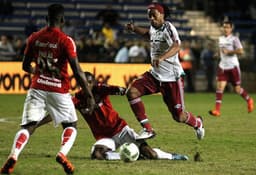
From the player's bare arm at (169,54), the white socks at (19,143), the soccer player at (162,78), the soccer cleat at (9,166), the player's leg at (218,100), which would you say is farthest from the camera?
the player's leg at (218,100)

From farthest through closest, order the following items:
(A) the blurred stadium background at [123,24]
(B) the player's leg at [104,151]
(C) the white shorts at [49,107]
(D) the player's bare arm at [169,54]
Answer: (A) the blurred stadium background at [123,24] → (D) the player's bare arm at [169,54] → (B) the player's leg at [104,151] → (C) the white shorts at [49,107]

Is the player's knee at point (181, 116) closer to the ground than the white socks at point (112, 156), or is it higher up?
higher up

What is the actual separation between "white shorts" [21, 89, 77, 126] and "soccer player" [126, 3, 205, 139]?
2.72m

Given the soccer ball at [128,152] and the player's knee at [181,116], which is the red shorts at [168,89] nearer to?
the player's knee at [181,116]

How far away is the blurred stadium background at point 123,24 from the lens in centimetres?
A: 2945

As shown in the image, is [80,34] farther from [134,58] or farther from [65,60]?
[65,60]

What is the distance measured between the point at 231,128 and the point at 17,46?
14.2 meters

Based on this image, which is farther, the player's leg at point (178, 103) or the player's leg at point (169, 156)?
the player's leg at point (178, 103)

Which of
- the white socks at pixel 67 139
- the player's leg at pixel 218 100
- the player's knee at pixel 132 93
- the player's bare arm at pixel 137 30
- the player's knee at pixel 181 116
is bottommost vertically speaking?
the player's leg at pixel 218 100

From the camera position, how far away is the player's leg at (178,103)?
12.6 m

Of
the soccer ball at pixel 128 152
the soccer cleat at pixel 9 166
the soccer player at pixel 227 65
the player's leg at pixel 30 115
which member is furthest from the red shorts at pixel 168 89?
the soccer player at pixel 227 65

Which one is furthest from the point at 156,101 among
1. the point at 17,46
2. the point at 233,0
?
the point at 233,0

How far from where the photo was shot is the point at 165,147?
42.3ft

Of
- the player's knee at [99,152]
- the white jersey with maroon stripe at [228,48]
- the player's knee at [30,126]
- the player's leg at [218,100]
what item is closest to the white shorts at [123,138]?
the player's knee at [99,152]
